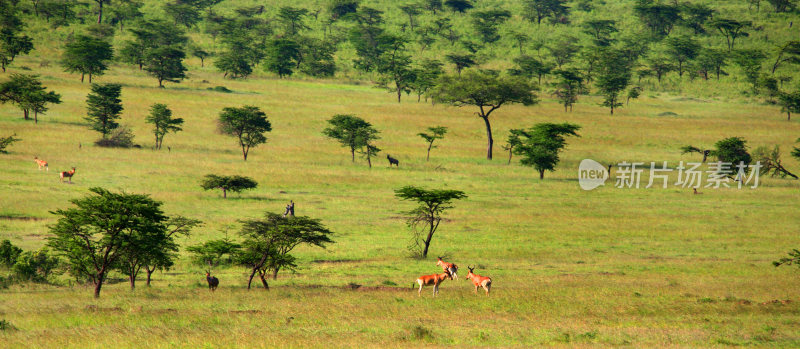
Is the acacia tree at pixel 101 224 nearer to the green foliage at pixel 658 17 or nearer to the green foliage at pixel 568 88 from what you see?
the green foliage at pixel 568 88

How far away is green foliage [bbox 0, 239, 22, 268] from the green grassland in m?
2.21

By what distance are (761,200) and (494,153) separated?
31.9 meters

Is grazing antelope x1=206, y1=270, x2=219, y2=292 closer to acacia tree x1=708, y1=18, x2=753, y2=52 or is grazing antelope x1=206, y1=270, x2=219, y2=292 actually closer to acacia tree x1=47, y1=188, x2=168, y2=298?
acacia tree x1=47, y1=188, x2=168, y2=298

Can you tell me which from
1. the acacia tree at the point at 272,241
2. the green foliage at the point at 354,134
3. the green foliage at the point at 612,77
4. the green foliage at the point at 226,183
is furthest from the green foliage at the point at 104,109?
the green foliage at the point at 612,77

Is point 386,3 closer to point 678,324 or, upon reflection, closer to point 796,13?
point 796,13

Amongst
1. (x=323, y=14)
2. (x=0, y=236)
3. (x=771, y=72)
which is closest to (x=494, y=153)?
(x=0, y=236)

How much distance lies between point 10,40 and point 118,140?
4621 centimetres

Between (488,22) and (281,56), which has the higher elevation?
(488,22)

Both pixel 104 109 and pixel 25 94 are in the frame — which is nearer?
pixel 104 109

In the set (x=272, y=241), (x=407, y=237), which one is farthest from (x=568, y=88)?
(x=272, y=241)

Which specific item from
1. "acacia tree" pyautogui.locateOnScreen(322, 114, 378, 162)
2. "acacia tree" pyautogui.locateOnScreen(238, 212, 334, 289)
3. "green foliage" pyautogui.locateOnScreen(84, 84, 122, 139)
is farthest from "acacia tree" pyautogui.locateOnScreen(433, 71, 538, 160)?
"acacia tree" pyautogui.locateOnScreen(238, 212, 334, 289)

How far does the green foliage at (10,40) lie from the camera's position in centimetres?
9407

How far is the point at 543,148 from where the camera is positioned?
64812mm

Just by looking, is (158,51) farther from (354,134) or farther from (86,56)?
(354,134)
